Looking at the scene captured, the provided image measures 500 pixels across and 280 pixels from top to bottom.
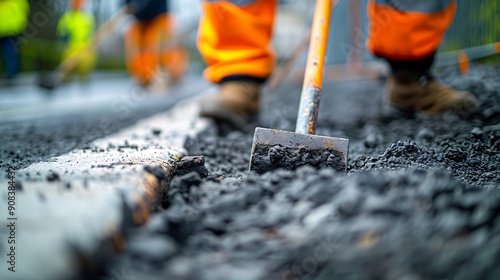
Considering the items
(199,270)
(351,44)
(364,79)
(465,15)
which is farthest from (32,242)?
(351,44)

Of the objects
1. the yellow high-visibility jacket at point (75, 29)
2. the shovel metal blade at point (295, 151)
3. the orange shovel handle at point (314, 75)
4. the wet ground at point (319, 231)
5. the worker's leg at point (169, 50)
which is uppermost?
the yellow high-visibility jacket at point (75, 29)

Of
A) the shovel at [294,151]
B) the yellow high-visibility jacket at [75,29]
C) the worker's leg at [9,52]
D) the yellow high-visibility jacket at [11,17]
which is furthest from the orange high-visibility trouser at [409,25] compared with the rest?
the yellow high-visibility jacket at [75,29]

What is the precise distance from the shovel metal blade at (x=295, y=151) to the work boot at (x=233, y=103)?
96cm

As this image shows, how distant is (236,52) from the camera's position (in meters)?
2.35

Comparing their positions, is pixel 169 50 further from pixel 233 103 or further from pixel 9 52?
pixel 233 103

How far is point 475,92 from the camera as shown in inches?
98.1

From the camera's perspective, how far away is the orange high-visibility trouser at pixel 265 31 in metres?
2.13

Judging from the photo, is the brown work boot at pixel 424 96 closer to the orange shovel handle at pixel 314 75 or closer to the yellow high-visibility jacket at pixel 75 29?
the orange shovel handle at pixel 314 75

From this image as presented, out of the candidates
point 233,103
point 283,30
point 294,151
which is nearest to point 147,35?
point 233,103

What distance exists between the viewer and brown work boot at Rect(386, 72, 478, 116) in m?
2.16

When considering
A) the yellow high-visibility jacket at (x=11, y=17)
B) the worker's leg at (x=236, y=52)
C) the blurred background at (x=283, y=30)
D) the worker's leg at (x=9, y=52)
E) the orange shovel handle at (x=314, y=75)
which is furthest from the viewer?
the worker's leg at (x=9, y=52)

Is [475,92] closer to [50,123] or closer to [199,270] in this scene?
[199,270]

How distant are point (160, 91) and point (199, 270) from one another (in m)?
6.43

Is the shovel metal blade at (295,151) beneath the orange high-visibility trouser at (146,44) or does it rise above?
beneath
